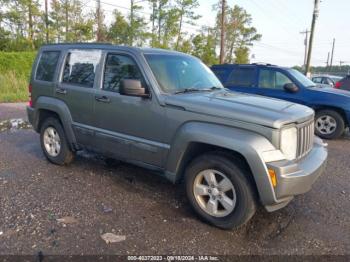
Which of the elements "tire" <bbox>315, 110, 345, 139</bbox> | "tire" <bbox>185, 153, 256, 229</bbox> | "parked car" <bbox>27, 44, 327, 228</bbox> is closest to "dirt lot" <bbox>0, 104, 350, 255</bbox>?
"tire" <bbox>185, 153, 256, 229</bbox>

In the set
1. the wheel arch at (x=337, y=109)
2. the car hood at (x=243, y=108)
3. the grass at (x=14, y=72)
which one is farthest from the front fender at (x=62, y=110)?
the grass at (x=14, y=72)

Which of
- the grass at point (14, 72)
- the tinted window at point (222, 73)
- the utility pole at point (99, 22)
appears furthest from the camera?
the utility pole at point (99, 22)

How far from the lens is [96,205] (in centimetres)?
402

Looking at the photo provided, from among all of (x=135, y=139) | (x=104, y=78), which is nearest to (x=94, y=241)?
(x=135, y=139)

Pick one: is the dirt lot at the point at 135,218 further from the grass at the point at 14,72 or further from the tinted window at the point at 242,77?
the grass at the point at 14,72

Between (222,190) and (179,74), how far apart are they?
68.7 inches

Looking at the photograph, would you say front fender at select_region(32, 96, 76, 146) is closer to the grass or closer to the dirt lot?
the dirt lot

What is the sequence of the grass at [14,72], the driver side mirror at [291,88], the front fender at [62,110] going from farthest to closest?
the grass at [14,72] < the driver side mirror at [291,88] < the front fender at [62,110]

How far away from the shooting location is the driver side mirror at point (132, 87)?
380 centimetres

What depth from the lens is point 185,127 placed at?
142 inches

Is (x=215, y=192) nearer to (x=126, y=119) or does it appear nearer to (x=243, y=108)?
(x=243, y=108)

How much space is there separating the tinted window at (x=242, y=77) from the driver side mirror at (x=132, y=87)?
215 inches

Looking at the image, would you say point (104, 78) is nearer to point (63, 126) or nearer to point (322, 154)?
point (63, 126)

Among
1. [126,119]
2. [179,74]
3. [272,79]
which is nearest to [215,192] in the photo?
[126,119]
